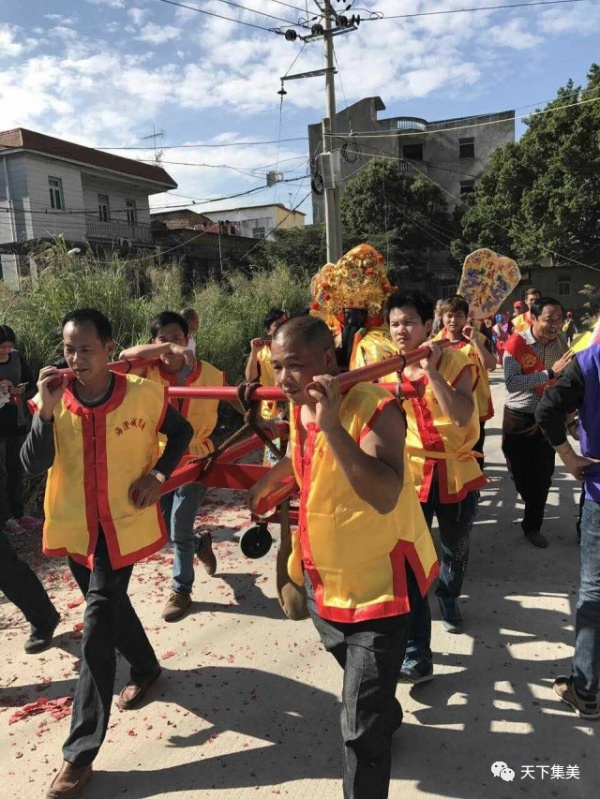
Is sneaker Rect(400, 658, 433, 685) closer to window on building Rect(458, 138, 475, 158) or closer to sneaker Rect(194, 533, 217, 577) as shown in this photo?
sneaker Rect(194, 533, 217, 577)

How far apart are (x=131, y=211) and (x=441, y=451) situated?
27896 millimetres

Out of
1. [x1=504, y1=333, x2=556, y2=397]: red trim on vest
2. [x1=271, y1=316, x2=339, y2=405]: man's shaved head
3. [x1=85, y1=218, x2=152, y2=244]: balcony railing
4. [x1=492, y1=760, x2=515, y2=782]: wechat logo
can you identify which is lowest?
[x1=492, y1=760, x2=515, y2=782]: wechat logo

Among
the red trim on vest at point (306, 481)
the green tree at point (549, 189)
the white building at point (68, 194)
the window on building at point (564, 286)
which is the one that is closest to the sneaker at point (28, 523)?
the red trim on vest at point (306, 481)

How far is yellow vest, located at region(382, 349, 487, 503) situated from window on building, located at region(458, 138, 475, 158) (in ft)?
119

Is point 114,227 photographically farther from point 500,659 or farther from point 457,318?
point 500,659

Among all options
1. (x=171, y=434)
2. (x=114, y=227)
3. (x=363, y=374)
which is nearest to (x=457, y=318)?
(x=171, y=434)

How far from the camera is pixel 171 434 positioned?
2807 mm

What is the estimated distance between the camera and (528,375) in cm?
480

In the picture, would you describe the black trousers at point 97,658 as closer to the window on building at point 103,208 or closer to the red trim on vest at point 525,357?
the red trim on vest at point 525,357

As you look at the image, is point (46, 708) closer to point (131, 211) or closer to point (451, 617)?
point (451, 617)

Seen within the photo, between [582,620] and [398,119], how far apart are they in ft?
125

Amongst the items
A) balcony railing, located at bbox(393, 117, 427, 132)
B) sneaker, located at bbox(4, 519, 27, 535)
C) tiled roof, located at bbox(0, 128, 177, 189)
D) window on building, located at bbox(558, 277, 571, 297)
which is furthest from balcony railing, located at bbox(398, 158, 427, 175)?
sneaker, located at bbox(4, 519, 27, 535)

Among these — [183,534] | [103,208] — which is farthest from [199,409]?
[103,208]

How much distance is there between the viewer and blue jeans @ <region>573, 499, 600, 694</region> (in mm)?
2662
